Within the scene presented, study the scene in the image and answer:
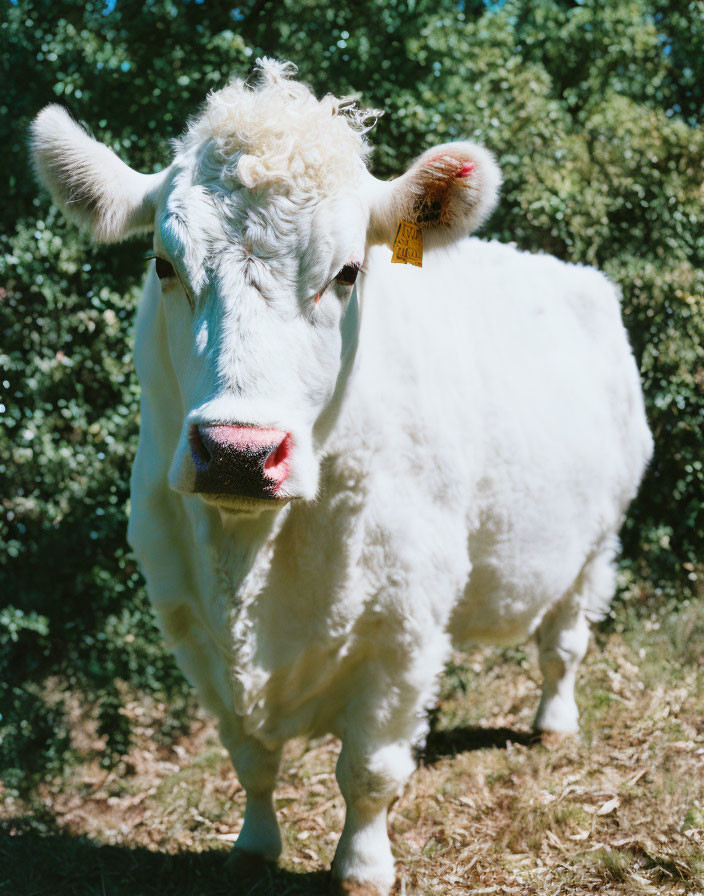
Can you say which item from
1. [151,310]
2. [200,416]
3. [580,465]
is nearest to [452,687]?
[580,465]

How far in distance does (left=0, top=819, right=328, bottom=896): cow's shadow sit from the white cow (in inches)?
5.5

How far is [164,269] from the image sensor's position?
246 cm

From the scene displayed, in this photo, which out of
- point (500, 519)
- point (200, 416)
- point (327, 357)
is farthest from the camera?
point (500, 519)

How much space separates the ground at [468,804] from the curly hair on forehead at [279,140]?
8.06ft

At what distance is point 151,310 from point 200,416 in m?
0.95

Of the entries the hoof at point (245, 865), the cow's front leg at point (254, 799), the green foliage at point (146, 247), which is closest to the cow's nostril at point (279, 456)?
the cow's front leg at point (254, 799)

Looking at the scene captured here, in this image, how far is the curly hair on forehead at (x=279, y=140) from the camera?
2.32m

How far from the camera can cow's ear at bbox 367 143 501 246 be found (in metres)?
2.59

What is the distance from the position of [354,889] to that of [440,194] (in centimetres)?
240

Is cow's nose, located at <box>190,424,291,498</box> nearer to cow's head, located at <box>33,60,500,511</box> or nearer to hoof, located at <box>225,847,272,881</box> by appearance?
cow's head, located at <box>33,60,500,511</box>

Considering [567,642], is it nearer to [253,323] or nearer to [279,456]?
[279,456]

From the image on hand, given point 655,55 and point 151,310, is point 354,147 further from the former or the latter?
point 655,55

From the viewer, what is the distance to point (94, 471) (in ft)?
16.8

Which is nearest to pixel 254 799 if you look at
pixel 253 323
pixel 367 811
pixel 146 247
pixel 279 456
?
pixel 367 811
